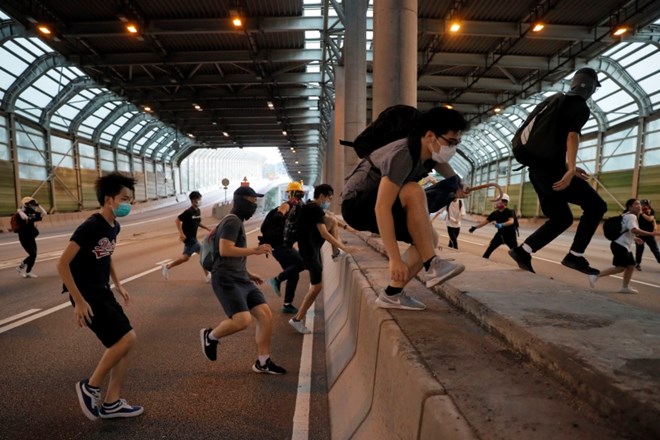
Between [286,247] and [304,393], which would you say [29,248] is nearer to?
[286,247]

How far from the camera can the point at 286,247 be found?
20.0ft

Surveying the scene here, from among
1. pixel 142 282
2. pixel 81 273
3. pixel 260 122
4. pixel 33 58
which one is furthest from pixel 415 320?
pixel 260 122

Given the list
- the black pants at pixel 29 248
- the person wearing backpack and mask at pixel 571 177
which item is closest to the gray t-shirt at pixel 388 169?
the person wearing backpack and mask at pixel 571 177

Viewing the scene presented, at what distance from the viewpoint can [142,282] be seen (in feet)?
27.5

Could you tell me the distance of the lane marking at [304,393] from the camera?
2.86 metres

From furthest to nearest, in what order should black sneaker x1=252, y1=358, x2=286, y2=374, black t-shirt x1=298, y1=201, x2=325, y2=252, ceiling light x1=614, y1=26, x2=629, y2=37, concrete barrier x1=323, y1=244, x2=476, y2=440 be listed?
ceiling light x1=614, y1=26, x2=629, y2=37 → black t-shirt x1=298, y1=201, x2=325, y2=252 → black sneaker x1=252, y1=358, x2=286, y2=374 → concrete barrier x1=323, y1=244, x2=476, y2=440

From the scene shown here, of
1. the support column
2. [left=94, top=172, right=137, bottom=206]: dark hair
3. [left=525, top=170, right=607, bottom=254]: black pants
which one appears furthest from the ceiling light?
[left=94, top=172, right=137, bottom=206]: dark hair

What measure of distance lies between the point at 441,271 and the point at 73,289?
2.88 meters

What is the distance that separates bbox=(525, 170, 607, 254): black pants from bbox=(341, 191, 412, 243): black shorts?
154cm

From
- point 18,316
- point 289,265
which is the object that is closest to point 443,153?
point 289,265

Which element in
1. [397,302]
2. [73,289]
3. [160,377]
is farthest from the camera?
[160,377]

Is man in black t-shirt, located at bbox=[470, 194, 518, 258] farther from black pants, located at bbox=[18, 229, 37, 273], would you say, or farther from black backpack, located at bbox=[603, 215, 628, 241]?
black pants, located at bbox=[18, 229, 37, 273]

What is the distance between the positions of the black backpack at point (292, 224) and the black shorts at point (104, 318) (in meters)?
3.05

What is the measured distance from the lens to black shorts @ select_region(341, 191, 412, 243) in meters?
2.75
